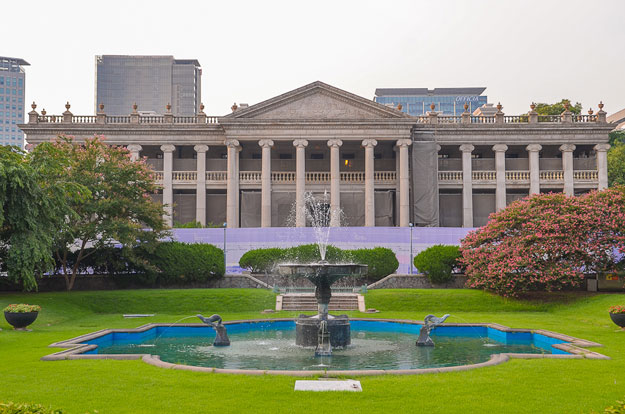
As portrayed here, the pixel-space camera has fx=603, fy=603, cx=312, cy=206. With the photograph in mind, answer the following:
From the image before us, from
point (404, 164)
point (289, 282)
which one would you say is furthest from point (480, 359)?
point (404, 164)

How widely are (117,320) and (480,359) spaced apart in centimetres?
1376

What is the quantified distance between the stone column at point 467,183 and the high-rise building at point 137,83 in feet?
372

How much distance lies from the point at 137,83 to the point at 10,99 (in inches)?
2566

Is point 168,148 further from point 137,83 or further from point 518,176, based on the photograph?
point 137,83

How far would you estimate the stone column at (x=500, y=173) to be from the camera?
50500mm

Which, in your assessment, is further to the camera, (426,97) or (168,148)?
(426,97)

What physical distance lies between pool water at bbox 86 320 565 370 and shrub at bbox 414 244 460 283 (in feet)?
32.0

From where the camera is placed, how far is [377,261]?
31344 mm

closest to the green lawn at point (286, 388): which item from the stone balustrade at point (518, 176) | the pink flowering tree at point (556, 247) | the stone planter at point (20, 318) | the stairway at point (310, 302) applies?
the stone planter at point (20, 318)

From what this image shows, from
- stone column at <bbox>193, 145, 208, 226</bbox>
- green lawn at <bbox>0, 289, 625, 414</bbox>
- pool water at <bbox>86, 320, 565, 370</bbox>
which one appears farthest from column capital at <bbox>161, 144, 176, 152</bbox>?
green lawn at <bbox>0, 289, 625, 414</bbox>

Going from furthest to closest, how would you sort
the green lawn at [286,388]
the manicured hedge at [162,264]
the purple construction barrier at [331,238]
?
the purple construction barrier at [331,238] → the manicured hedge at [162,264] → the green lawn at [286,388]

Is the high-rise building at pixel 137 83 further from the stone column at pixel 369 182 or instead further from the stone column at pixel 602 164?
the stone column at pixel 602 164

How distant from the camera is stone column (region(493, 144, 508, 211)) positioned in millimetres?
50500

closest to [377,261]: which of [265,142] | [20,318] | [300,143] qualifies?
[20,318]
